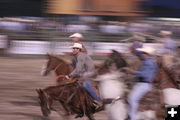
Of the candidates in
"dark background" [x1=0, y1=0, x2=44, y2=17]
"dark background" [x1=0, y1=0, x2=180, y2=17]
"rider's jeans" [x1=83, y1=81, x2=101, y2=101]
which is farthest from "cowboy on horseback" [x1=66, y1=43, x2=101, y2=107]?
"dark background" [x1=0, y1=0, x2=44, y2=17]

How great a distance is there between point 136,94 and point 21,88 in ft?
22.6

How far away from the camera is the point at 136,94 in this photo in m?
9.27

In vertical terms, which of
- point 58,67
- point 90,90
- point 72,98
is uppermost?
point 58,67

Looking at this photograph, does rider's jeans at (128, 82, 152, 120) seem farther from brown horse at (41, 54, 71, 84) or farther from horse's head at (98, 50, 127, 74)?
brown horse at (41, 54, 71, 84)

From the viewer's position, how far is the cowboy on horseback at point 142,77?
357 inches

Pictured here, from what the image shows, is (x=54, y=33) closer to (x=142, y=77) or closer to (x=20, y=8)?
(x=20, y=8)

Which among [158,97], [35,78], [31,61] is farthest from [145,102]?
[31,61]

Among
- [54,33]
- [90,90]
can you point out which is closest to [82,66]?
[90,90]

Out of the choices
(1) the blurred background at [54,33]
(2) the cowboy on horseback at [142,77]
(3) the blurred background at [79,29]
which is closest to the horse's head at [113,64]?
(2) the cowboy on horseback at [142,77]

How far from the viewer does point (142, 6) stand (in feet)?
101

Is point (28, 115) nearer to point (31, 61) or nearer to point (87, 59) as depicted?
point (87, 59)

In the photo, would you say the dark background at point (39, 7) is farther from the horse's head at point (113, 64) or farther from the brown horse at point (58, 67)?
the horse's head at point (113, 64)

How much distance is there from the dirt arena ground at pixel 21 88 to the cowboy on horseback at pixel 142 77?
2273 mm

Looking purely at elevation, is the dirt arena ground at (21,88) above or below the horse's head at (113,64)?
below
